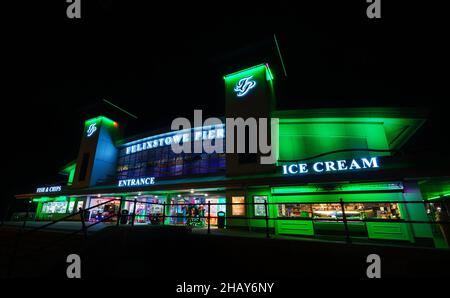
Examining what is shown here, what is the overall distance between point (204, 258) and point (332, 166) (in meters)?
7.42

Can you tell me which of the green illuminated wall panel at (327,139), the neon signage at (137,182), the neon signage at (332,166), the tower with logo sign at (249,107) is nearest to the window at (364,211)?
the neon signage at (332,166)

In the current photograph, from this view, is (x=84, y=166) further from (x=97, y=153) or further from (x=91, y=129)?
(x=91, y=129)

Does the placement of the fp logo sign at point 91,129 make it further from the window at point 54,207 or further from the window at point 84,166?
the window at point 54,207

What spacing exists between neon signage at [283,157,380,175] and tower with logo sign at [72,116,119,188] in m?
18.4

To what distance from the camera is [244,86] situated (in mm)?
15500

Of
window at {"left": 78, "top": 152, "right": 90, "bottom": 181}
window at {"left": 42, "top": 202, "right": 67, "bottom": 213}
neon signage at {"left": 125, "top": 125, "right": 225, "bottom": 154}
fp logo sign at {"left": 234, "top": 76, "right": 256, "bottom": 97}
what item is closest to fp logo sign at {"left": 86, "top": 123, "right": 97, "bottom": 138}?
window at {"left": 78, "top": 152, "right": 90, "bottom": 181}

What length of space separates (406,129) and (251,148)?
1001 centimetres

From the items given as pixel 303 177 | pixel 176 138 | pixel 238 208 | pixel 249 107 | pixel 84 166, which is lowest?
pixel 238 208

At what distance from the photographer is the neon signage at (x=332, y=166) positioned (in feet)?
31.9

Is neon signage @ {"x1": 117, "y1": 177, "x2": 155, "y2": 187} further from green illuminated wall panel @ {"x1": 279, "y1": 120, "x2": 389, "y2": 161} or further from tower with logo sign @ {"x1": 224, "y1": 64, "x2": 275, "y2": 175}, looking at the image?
green illuminated wall panel @ {"x1": 279, "y1": 120, "x2": 389, "y2": 161}

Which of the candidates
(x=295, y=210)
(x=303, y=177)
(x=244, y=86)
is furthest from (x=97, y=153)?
(x=303, y=177)

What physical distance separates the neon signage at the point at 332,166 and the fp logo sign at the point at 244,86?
22.4 feet

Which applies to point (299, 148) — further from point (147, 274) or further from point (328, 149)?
point (147, 274)
